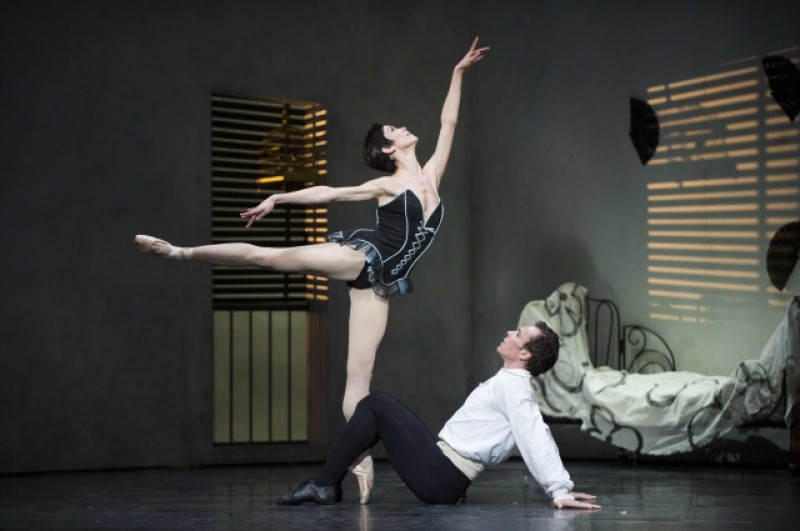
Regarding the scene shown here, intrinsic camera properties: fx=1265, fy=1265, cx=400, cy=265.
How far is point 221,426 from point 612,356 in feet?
8.02

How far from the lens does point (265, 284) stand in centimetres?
772

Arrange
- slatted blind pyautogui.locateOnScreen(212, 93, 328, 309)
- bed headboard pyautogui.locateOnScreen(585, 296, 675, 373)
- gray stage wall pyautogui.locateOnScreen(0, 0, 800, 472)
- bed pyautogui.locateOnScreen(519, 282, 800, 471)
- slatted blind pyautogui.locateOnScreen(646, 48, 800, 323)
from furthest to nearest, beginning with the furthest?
1. bed headboard pyautogui.locateOnScreen(585, 296, 675, 373)
2. slatted blind pyautogui.locateOnScreen(212, 93, 328, 309)
3. slatted blind pyautogui.locateOnScreen(646, 48, 800, 323)
4. gray stage wall pyautogui.locateOnScreen(0, 0, 800, 472)
5. bed pyautogui.locateOnScreen(519, 282, 800, 471)

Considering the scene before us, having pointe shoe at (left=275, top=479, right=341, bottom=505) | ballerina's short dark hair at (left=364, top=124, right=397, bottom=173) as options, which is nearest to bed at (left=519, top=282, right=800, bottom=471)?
ballerina's short dark hair at (left=364, top=124, right=397, bottom=173)

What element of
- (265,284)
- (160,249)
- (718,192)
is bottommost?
(265,284)

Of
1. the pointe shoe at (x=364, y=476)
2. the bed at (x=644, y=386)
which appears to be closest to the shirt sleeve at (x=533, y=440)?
the pointe shoe at (x=364, y=476)

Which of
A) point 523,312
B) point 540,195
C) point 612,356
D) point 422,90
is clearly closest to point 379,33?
point 422,90

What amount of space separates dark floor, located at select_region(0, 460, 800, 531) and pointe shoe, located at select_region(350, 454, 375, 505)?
0.20 ft

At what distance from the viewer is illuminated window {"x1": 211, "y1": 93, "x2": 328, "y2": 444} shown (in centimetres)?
751

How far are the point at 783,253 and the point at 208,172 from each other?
3.27 meters

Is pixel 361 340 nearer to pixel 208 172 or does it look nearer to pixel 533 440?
pixel 533 440

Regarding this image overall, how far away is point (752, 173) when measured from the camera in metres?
7.27

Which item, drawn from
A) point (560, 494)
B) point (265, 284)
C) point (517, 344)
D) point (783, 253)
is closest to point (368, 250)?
point (517, 344)

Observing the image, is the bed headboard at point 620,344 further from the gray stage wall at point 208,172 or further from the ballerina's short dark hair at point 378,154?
the ballerina's short dark hair at point 378,154

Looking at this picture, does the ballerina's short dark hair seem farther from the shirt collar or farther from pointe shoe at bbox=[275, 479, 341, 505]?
pointe shoe at bbox=[275, 479, 341, 505]
